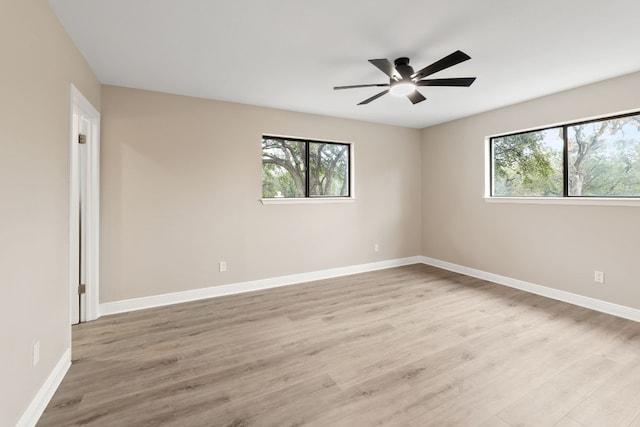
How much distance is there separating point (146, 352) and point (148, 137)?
2.30m

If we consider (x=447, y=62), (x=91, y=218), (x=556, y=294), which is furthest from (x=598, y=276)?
(x=91, y=218)

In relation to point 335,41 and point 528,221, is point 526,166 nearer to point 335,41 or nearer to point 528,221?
point 528,221

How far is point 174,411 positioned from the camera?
5.73 feet

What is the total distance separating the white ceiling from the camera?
195 centimetres

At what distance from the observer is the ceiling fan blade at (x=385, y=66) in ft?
7.47

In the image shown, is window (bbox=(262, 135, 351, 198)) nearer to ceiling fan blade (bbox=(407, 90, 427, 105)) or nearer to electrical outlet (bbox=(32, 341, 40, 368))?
ceiling fan blade (bbox=(407, 90, 427, 105))

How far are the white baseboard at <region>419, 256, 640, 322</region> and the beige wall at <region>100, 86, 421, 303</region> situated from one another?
1547mm

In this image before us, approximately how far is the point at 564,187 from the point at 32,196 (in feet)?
16.7

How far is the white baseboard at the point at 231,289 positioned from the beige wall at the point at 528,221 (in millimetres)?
1235

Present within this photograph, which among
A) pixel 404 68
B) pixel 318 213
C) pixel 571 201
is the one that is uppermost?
pixel 404 68

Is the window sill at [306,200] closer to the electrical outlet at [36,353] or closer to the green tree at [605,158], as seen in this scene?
the electrical outlet at [36,353]

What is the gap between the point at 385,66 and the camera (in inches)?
93.8

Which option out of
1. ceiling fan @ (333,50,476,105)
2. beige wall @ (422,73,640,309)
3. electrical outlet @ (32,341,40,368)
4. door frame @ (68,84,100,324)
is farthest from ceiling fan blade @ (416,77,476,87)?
electrical outlet @ (32,341,40,368)

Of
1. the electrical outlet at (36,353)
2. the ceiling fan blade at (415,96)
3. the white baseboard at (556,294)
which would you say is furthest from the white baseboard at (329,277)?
the ceiling fan blade at (415,96)
